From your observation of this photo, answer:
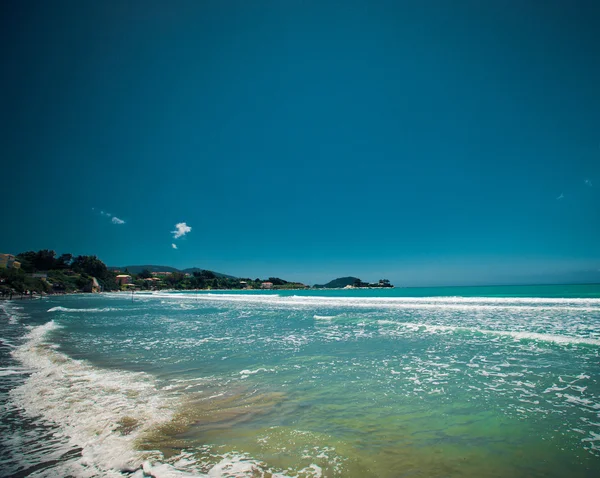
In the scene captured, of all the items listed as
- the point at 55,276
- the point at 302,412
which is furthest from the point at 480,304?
the point at 55,276

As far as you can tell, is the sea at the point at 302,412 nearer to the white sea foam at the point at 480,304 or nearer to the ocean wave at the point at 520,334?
the ocean wave at the point at 520,334

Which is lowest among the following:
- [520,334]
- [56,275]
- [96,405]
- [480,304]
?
[96,405]

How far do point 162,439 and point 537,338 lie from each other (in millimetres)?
15550

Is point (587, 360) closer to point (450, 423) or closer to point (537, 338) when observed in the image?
point (537, 338)

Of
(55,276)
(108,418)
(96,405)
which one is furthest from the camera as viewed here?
(55,276)

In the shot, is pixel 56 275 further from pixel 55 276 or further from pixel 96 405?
pixel 96 405

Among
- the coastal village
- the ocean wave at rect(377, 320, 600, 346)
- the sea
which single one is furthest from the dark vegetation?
the ocean wave at rect(377, 320, 600, 346)

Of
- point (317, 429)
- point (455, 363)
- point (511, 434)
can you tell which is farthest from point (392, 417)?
point (455, 363)

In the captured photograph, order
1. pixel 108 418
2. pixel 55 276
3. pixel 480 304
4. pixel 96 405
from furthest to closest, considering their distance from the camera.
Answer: pixel 55 276
pixel 480 304
pixel 96 405
pixel 108 418

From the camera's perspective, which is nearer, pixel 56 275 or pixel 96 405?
pixel 96 405

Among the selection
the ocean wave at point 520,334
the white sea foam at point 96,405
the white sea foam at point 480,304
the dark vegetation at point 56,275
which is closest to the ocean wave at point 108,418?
the white sea foam at point 96,405

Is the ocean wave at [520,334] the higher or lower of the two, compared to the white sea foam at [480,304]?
lower

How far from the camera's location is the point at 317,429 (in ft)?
15.6

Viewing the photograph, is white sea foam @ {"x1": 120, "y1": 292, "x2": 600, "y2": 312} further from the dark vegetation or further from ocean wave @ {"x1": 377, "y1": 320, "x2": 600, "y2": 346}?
the dark vegetation
